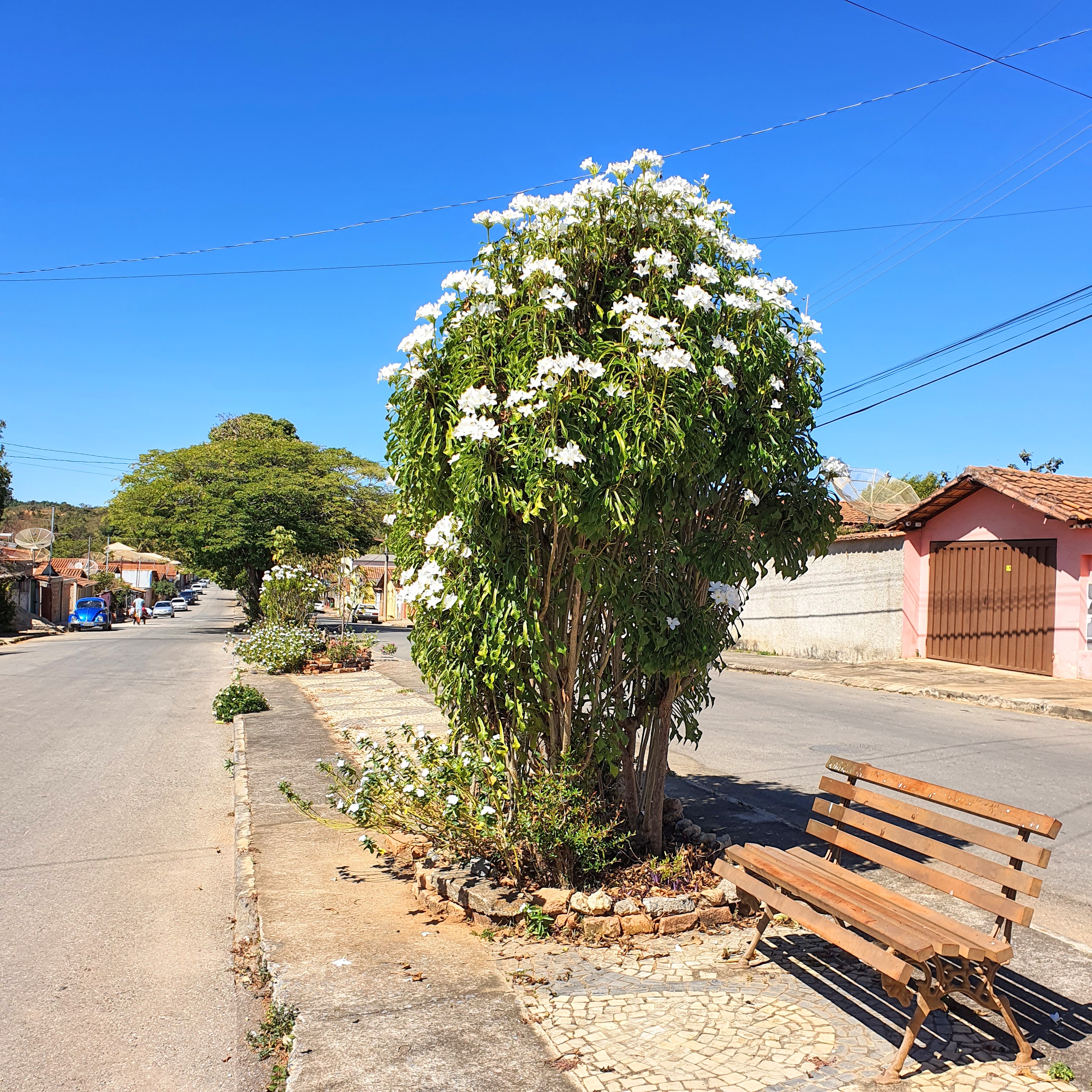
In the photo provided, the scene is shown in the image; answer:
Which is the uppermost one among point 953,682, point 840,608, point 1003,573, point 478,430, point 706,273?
point 706,273

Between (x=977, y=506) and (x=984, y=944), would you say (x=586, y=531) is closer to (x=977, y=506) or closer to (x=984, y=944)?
(x=984, y=944)

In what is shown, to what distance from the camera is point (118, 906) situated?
5.53 meters

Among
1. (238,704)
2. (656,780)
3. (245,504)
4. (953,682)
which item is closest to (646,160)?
(656,780)

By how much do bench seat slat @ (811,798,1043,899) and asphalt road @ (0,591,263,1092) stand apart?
9.45 feet

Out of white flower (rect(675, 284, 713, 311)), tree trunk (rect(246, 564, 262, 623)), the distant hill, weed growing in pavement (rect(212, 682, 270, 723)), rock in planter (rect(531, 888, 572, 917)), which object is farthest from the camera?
the distant hill

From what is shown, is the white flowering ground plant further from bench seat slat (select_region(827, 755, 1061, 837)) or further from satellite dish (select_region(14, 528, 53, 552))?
satellite dish (select_region(14, 528, 53, 552))

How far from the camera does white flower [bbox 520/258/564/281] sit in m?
4.34

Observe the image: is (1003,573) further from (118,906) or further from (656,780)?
(118,906)

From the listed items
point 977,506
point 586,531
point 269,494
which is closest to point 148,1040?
point 586,531

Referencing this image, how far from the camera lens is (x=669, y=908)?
15.2 feet

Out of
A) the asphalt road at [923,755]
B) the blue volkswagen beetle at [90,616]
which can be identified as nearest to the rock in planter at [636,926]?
the asphalt road at [923,755]

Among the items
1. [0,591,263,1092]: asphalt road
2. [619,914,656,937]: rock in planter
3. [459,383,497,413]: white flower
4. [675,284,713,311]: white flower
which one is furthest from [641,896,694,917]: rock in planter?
[675,284,713,311]: white flower

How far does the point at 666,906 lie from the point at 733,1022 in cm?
97

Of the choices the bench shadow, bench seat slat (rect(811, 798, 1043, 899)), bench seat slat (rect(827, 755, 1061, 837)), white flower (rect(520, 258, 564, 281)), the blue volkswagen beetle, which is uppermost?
white flower (rect(520, 258, 564, 281))
